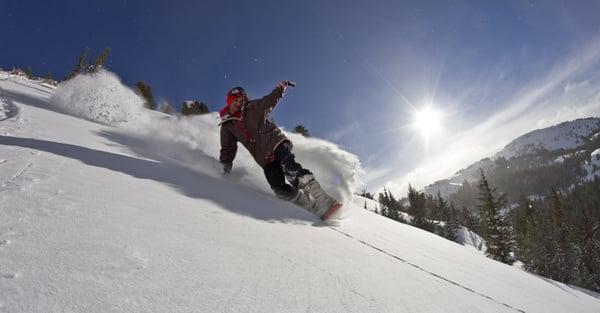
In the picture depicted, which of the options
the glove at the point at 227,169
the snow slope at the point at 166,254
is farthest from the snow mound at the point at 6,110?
the glove at the point at 227,169

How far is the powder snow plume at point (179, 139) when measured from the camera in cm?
688

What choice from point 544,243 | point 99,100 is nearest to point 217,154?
point 99,100

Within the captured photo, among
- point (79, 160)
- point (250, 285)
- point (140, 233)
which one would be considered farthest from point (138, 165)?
point (250, 285)

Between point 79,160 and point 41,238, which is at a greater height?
point 79,160

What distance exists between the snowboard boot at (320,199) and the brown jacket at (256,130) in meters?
0.75

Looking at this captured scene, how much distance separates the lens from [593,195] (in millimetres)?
124375

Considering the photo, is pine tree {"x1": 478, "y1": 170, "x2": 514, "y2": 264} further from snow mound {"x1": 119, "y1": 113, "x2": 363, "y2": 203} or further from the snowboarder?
the snowboarder

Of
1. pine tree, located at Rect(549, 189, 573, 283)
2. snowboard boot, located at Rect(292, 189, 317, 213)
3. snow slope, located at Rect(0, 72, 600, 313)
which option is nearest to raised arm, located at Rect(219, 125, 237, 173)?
snowboard boot, located at Rect(292, 189, 317, 213)

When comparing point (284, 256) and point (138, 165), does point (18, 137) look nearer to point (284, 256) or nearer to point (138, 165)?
point (138, 165)

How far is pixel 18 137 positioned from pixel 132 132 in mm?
4671

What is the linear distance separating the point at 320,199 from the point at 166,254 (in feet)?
11.8

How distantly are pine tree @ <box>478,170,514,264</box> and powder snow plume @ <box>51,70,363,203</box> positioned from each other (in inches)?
1205

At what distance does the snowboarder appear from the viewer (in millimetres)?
5508

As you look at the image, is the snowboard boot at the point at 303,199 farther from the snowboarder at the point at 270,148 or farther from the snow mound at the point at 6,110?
the snow mound at the point at 6,110
